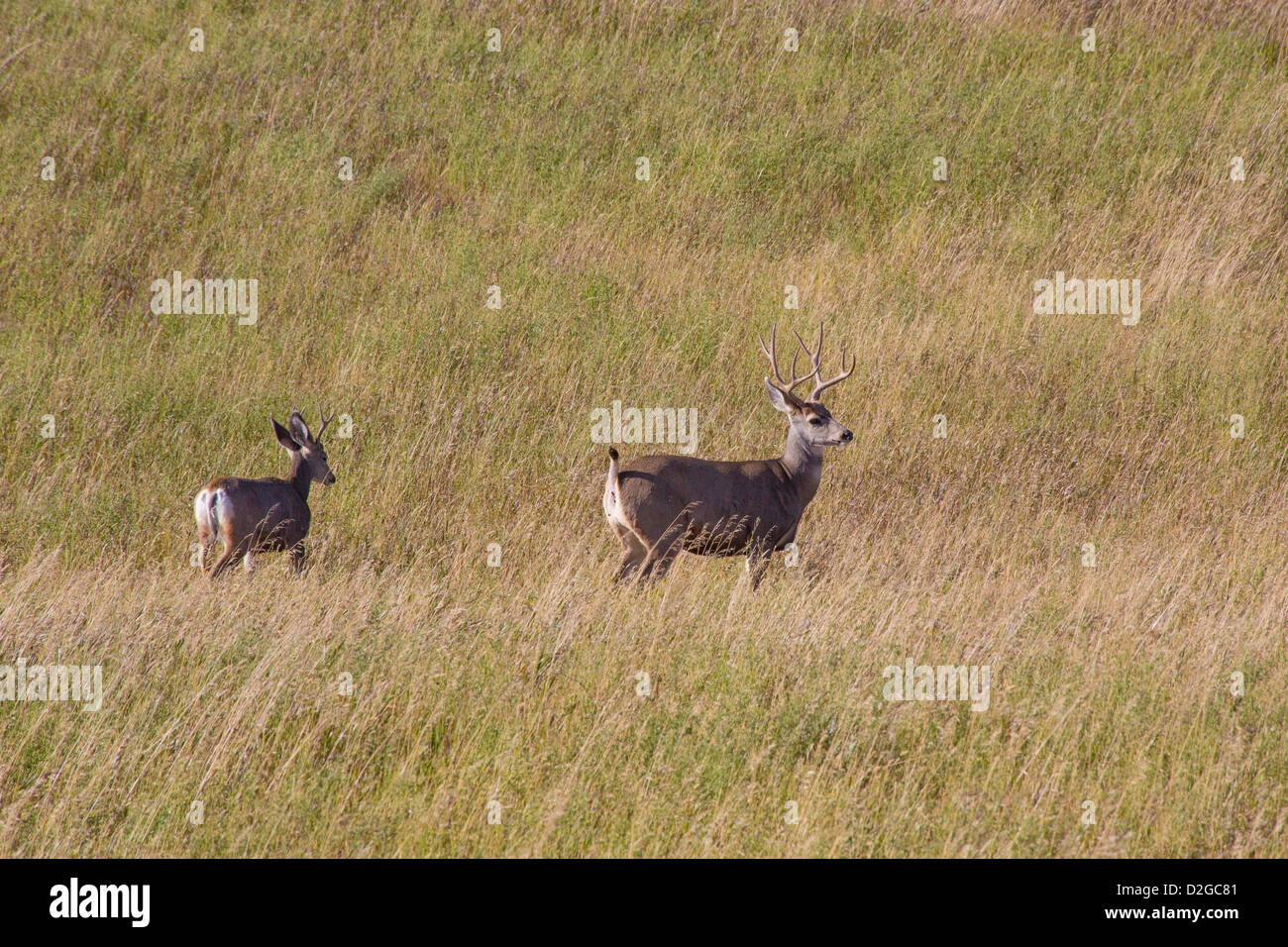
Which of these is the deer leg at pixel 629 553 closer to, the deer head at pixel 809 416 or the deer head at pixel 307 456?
the deer head at pixel 809 416

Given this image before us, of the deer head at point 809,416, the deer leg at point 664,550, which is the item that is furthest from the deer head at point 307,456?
the deer head at point 809,416

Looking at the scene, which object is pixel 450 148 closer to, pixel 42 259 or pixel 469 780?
pixel 42 259

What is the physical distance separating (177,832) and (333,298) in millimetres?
8109

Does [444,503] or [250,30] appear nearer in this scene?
[444,503]

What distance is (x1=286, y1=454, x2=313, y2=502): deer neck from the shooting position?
845cm

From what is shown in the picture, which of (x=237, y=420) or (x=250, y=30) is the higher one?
(x=250, y=30)

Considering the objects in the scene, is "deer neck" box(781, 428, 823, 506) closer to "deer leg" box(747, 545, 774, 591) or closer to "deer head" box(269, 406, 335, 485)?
"deer leg" box(747, 545, 774, 591)

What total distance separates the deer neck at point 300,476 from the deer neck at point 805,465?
3221mm

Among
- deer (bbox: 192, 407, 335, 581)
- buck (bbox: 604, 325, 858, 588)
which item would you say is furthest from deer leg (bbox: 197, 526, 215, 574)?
buck (bbox: 604, 325, 858, 588)

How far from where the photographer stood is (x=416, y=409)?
10.2 meters

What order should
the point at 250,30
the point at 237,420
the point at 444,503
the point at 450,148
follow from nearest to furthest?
the point at 444,503, the point at 237,420, the point at 450,148, the point at 250,30

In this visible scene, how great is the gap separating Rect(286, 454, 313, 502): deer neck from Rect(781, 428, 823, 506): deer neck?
127 inches

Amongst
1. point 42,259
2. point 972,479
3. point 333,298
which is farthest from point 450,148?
point 972,479

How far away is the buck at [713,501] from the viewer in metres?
7.52
